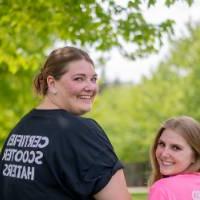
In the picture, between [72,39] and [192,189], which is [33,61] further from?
[192,189]

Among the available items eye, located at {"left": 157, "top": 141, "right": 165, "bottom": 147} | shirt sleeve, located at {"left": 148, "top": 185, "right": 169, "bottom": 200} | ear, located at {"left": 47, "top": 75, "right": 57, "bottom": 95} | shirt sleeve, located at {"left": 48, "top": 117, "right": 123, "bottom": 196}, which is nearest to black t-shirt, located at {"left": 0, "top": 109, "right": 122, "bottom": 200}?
shirt sleeve, located at {"left": 48, "top": 117, "right": 123, "bottom": 196}

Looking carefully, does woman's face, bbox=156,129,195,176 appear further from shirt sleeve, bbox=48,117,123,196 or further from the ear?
the ear

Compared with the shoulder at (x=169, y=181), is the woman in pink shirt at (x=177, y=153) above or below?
above

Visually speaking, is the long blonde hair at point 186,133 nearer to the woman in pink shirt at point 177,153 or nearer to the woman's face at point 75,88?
the woman in pink shirt at point 177,153

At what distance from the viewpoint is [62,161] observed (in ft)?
9.26

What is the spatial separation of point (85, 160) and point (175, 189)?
0.58 meters

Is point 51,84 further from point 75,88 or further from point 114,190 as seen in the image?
point 114,190

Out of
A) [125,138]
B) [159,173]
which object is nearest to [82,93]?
[159,173]

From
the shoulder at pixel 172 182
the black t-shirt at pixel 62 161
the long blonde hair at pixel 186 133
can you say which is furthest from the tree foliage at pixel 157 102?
the black t-shirt at pixel 62 161

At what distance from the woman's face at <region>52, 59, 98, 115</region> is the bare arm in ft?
1.43

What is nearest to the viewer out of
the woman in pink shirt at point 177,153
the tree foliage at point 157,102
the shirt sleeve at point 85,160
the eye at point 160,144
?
the shirt sleeve at point 85,160

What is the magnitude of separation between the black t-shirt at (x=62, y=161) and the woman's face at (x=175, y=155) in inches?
21.8

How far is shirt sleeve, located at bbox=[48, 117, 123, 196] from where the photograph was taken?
2.79 metres

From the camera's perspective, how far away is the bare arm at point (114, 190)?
2795mm
